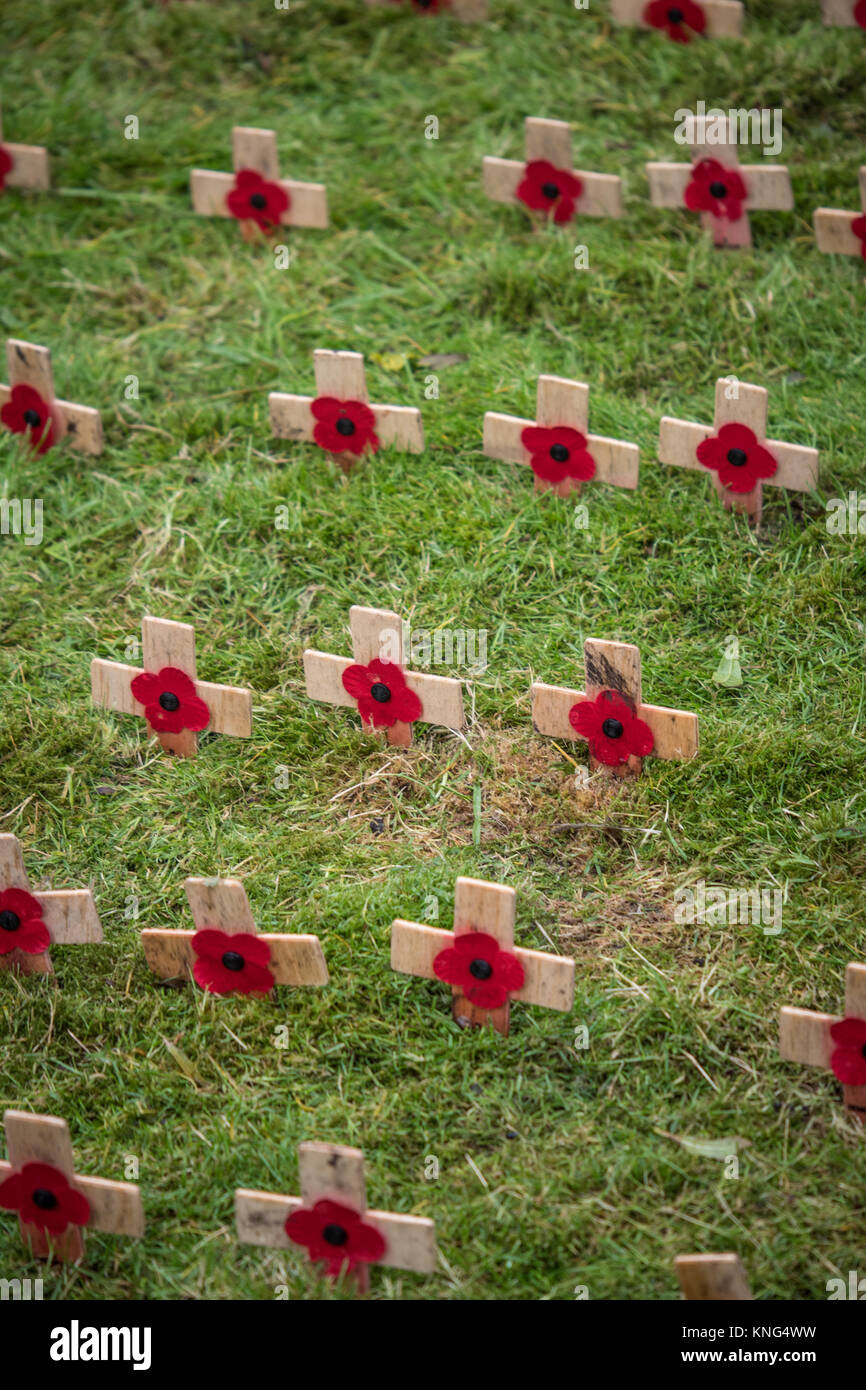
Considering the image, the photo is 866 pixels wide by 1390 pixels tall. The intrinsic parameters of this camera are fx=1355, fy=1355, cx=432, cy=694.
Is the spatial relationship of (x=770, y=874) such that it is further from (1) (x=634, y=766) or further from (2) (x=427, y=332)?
(2) (x=427, y=332)

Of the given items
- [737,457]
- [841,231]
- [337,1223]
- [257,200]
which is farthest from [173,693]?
[841,231]

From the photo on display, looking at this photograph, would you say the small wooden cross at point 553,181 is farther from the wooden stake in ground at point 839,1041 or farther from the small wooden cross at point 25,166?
the wooden stake in ground at point 839,1041

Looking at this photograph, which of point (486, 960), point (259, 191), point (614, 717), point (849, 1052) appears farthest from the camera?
point (259, 191)

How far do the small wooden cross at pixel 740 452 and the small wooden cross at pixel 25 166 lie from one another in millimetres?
2781

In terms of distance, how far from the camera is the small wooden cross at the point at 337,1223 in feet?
8.14

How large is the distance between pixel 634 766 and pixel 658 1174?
3.33 feet

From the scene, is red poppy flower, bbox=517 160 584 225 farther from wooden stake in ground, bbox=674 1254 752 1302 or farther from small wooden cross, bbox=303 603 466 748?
wooden stake in ground, bbox=674 1254 752 1302

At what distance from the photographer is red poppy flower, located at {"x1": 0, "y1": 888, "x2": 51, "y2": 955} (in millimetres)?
3004

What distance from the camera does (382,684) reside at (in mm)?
3414

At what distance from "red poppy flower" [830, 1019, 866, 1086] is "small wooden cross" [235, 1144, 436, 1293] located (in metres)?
0.88

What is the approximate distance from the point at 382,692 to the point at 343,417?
108 cm

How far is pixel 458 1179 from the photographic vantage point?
108 inches

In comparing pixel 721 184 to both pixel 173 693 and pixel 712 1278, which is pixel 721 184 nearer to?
pixel 173 693

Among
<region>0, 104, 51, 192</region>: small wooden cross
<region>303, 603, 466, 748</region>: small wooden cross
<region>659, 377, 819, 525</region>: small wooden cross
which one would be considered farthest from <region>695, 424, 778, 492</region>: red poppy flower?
<region>0, 104, 51, 192</region>: small wooden cross
